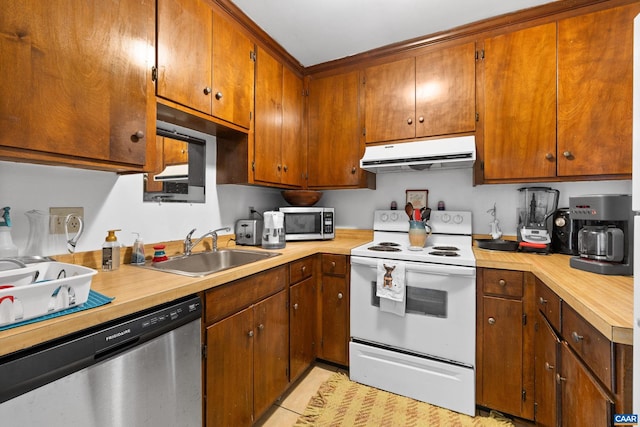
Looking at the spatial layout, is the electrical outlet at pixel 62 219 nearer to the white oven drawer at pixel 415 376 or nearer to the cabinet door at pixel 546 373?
the white oven drawer at pixel 415 376

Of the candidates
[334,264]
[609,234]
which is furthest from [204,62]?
[609,234]

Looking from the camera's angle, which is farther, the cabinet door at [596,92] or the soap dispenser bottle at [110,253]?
the cabinet door at [596,92]

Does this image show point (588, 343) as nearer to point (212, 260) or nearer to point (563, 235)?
point (563, 235)

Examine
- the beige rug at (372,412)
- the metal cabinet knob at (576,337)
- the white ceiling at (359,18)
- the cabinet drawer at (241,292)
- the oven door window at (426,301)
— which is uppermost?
the white ceiling at (359,18)

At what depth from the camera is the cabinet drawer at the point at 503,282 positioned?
1.58 meters

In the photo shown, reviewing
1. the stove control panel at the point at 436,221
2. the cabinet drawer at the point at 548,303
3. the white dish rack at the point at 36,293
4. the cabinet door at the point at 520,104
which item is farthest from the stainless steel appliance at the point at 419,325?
the white dish rack at the point at 36,293

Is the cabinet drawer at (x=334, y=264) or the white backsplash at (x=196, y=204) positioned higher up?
the white backsplash at (x=196, y=204)

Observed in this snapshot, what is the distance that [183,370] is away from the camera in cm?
109

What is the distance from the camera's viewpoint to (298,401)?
179 centimetres

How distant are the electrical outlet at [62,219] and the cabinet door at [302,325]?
1.16 metres

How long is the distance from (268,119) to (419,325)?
5.84ft

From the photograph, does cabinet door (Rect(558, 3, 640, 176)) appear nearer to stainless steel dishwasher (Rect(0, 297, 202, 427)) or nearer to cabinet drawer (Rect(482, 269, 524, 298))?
cabinet drawer (Rect(482, 269, 524, 298))

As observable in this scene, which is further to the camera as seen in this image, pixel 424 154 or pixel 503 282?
pixel 424 154

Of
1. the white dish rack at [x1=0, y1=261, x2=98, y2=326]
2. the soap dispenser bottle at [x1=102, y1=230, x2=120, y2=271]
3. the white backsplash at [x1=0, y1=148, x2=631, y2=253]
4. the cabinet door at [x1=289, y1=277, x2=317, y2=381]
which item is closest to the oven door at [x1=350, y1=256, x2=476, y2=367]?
the cabinet door at [x1=289, y1=277, x2=317, y2=381]
